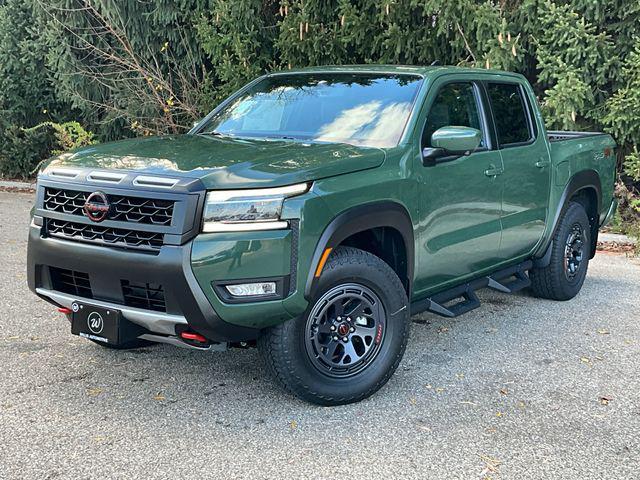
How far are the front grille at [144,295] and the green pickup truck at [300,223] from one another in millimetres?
10

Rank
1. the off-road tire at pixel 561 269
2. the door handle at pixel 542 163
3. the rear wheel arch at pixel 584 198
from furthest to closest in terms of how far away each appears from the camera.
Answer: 1. the off-road tire at pixel 561 269
2. the rear wheel arch at pixel 584 198
3. the door handle at pixel 542 163

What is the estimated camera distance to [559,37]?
893cm

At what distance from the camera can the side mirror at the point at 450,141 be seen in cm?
429

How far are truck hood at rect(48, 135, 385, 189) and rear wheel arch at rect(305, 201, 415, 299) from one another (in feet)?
0.82

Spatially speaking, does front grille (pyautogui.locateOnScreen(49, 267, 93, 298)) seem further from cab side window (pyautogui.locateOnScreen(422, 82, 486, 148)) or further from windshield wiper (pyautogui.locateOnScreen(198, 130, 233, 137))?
cab side window (pyautogui.locateOnScreen(422, 82, 486, 148))

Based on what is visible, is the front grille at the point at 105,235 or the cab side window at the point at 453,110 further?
the cab side window at the point at 453,110

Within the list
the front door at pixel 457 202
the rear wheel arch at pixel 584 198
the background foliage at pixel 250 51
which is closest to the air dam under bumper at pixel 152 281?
the front door at pixel 457 202

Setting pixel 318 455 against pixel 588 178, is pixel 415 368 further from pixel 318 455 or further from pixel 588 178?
pixel 588 178

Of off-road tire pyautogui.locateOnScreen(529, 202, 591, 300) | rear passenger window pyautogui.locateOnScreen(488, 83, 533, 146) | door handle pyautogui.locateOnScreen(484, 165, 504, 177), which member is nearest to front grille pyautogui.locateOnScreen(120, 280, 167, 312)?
door handle pyautogui.locateOnScreen(484, 165, 504, 177)

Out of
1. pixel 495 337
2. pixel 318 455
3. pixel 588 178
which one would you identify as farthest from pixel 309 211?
pixel 588 178

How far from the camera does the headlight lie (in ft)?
11.3

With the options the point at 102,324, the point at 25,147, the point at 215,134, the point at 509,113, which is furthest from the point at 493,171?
the point at 25,147

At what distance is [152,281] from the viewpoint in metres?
3.46

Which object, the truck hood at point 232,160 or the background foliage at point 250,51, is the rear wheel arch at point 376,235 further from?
the background foliage at point 250,51
